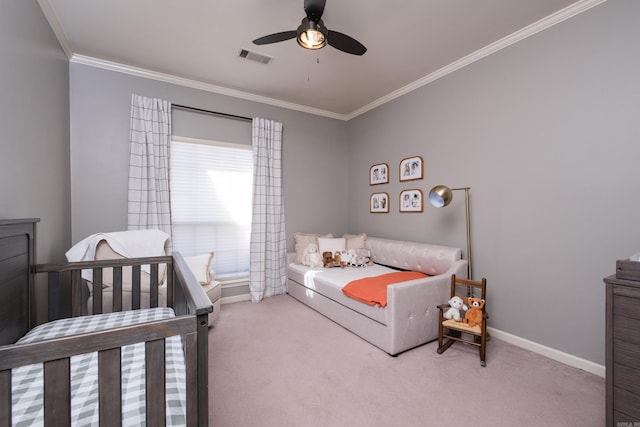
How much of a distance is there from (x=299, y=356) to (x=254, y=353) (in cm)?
37

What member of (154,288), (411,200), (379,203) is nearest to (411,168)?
(411,200)

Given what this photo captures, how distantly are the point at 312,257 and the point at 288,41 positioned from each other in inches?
91.2

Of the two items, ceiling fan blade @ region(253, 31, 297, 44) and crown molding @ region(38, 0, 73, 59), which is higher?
crown molding @ region(38, 0, 73, 59)

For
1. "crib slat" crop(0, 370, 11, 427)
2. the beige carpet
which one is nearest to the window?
the beige carpet

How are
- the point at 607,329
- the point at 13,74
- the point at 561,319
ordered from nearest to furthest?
the point at 607,329 < the point at 13,74 < the point at 561,319

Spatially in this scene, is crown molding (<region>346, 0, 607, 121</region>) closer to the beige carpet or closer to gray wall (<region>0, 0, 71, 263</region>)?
the beige carpet

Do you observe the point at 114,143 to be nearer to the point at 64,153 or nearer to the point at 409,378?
the point at 64,153

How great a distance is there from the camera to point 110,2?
2.02 meters

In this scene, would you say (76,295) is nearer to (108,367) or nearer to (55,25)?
(108,367)

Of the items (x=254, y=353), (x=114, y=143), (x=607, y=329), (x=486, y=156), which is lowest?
(x=254, y=353)

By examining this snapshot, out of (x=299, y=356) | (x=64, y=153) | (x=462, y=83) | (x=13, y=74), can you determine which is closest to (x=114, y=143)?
(x=64, y=153)

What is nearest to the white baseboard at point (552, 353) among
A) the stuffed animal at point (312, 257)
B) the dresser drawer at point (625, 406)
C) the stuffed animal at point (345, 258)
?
the dresser drawer at point (625, 406)

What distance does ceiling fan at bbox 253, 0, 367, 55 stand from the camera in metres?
1.66

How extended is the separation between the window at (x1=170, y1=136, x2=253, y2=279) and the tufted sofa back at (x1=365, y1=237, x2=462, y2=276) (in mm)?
1696
